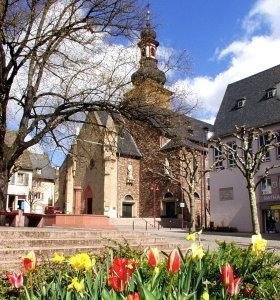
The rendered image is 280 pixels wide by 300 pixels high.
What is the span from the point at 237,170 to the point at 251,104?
252 inches

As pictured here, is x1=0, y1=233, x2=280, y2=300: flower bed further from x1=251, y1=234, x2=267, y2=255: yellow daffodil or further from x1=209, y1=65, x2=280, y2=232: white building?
x1=209, y1=65, x2=280, y2=232: white building

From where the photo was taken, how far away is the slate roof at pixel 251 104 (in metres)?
37.1

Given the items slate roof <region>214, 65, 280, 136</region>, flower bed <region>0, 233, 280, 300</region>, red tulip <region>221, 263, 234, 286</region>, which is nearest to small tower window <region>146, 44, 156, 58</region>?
slate roof <region>214, 65, 280, 136</region>

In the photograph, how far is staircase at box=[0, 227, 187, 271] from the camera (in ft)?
29.5

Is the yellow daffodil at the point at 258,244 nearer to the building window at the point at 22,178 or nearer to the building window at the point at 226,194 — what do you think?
the building window at the point at 226,194

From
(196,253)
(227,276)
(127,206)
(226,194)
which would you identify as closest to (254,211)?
(226,194)

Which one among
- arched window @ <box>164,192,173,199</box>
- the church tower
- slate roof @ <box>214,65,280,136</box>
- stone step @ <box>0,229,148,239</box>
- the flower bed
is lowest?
the flower bed

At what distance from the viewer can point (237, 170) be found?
38250 millimetres

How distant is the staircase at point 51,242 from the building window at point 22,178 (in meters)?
47.5

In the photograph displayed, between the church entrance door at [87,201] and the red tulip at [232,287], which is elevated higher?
the church entrance door at [87,201]

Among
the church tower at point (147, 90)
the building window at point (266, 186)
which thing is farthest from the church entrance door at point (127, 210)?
the church tower at point (147, 90)

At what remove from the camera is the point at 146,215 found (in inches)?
1975

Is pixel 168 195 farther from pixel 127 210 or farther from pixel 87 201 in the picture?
pixel 87 201

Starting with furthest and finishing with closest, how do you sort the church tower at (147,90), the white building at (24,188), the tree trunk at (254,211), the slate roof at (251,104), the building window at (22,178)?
the building window at (22,178)
the white building at (24,188)
the slate roof at (251,104)
the tree trunk at (254,211)
the church tower at (147,90)
